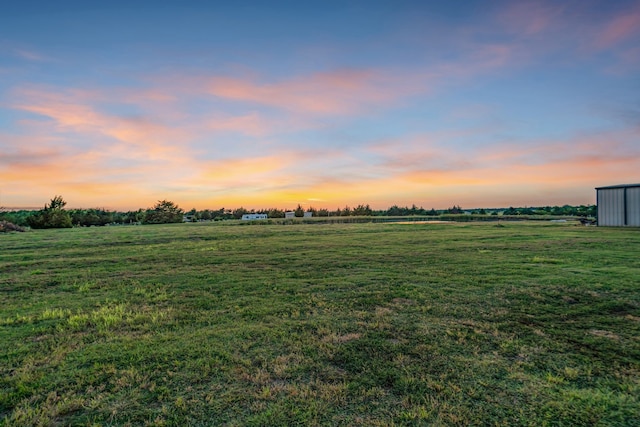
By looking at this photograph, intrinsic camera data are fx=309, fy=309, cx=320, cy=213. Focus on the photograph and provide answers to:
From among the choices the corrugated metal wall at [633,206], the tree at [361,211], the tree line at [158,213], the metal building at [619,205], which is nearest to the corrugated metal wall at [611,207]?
the metal building at [619,205]

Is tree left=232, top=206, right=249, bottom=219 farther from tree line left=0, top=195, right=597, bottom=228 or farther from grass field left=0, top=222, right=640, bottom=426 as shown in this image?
grass field left=0, top=222, right=640, bottom=426

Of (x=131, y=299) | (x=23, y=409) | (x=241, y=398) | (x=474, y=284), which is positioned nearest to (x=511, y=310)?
(x=474, y=284)

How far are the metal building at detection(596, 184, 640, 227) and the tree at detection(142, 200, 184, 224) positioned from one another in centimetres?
6441

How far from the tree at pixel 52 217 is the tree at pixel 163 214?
15.2 m

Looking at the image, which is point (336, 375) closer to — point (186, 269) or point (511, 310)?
point (511, 310)

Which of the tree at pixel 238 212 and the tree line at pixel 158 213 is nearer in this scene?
the tree line at pixel 158 213

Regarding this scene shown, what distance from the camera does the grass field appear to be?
3182 millimetres

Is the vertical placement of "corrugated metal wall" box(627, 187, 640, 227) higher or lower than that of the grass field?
higher

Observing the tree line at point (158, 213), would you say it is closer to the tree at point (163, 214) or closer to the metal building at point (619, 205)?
the tree at point (163, 214)

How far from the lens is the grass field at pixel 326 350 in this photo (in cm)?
318

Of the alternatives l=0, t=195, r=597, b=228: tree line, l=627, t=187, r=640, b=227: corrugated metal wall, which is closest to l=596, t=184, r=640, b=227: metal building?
l=627, t=187, r=640, b=227: corrugated metal wall

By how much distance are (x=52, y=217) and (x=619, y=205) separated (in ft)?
212

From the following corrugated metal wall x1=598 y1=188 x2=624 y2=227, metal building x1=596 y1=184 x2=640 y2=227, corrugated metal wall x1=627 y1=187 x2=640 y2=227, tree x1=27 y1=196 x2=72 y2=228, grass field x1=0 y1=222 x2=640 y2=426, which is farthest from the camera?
tree x1=27 y1=196 x2=72 y2=228

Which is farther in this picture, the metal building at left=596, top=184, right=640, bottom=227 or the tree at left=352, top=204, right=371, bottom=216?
the tree at left=352, top=204, right=371, bottom=216
